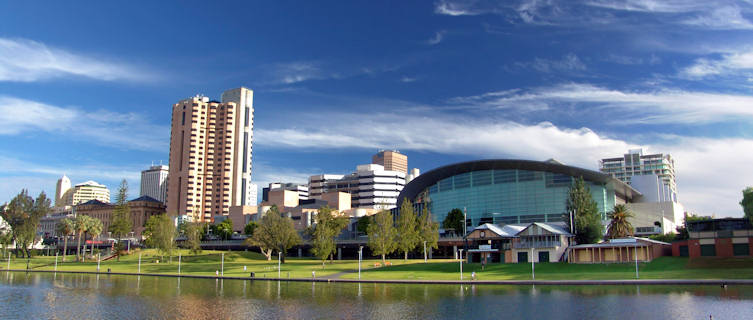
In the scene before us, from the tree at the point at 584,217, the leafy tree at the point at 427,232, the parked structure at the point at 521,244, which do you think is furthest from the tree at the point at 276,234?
the tree at the point at 584,217

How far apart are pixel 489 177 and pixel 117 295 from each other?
109 m

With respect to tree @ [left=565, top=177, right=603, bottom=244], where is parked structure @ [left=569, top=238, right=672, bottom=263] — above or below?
below

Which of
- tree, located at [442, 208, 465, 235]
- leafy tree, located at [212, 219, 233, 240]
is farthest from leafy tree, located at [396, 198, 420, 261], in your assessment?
leafy tree, located at [212, 219, 233, 240]

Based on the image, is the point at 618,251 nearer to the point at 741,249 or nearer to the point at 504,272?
the point at 741,249

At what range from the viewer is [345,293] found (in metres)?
62.5

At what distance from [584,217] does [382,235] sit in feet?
120

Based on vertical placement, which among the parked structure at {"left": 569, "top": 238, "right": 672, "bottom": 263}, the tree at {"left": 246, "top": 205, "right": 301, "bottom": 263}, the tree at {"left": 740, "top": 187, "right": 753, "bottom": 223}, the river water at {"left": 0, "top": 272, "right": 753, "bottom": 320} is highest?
the tree at {"left": 740, "top": 187, "right": 753, "bottom": 223}

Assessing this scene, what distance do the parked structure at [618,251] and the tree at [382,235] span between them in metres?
32.7

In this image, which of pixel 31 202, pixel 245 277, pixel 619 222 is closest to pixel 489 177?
pixel 619 222

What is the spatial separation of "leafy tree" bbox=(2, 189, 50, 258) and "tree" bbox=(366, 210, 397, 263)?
96873 mm

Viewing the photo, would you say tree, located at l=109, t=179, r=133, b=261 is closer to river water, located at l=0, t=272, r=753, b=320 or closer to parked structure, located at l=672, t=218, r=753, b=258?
river water, located at l=0, t=272, r=753, b=320

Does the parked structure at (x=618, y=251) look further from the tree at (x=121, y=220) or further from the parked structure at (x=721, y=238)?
the tree at (x=121, y=220)

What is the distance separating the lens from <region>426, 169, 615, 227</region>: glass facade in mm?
143875

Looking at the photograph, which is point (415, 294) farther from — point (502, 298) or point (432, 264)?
point (432, 264)
